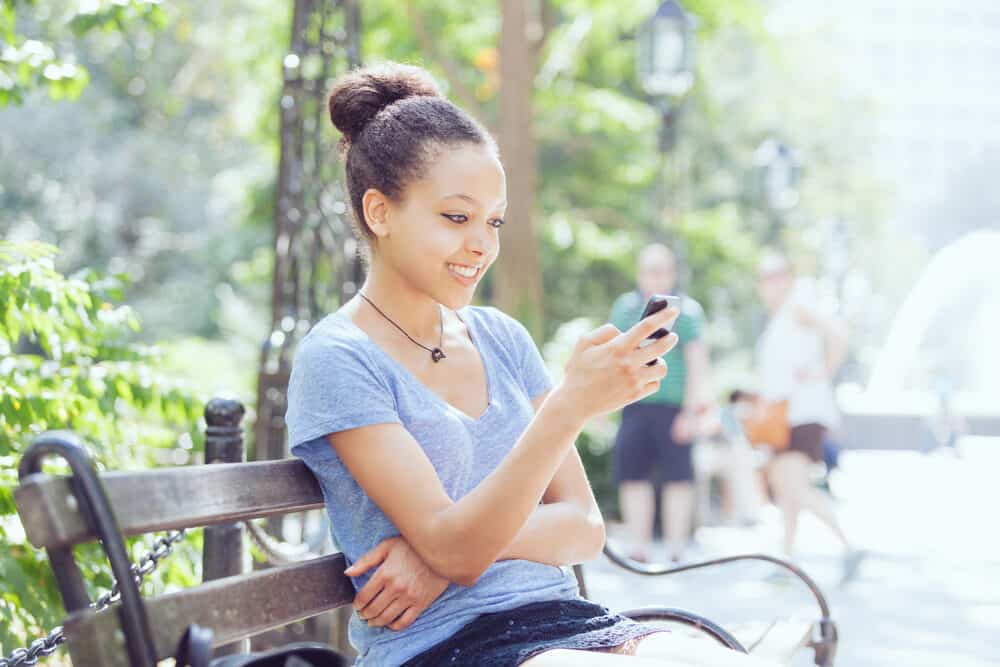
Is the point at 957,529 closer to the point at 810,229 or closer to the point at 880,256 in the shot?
the point at 810,229

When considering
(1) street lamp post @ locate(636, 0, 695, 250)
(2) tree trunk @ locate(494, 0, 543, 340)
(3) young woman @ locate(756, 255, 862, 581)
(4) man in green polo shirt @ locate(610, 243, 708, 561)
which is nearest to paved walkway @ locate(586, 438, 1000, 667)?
(4) man in green polo shirt @ locate(610, 243, 708, 561)

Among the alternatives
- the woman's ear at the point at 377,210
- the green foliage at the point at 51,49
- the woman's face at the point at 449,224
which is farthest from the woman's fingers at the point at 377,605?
the green foliage at the point at 51,49

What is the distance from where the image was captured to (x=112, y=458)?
3.62 meters

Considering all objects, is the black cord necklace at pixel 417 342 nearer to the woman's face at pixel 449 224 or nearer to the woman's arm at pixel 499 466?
the woman's face at pixel 449 224

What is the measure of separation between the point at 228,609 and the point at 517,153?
10.9m

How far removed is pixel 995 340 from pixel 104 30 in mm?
28706

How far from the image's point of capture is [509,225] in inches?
503

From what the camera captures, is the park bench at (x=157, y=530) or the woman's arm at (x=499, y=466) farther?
the woman's arm at (x=499, y=466)

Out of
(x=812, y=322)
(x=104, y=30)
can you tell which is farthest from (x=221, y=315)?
(x=104, y=30)

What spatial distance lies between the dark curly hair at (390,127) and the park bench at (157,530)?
560 millimetres

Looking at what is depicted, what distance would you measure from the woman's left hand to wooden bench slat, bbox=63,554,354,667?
14cm

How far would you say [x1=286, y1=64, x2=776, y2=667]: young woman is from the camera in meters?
2.15

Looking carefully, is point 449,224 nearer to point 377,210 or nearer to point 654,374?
point 377,210

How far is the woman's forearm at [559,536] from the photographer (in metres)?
2.44
